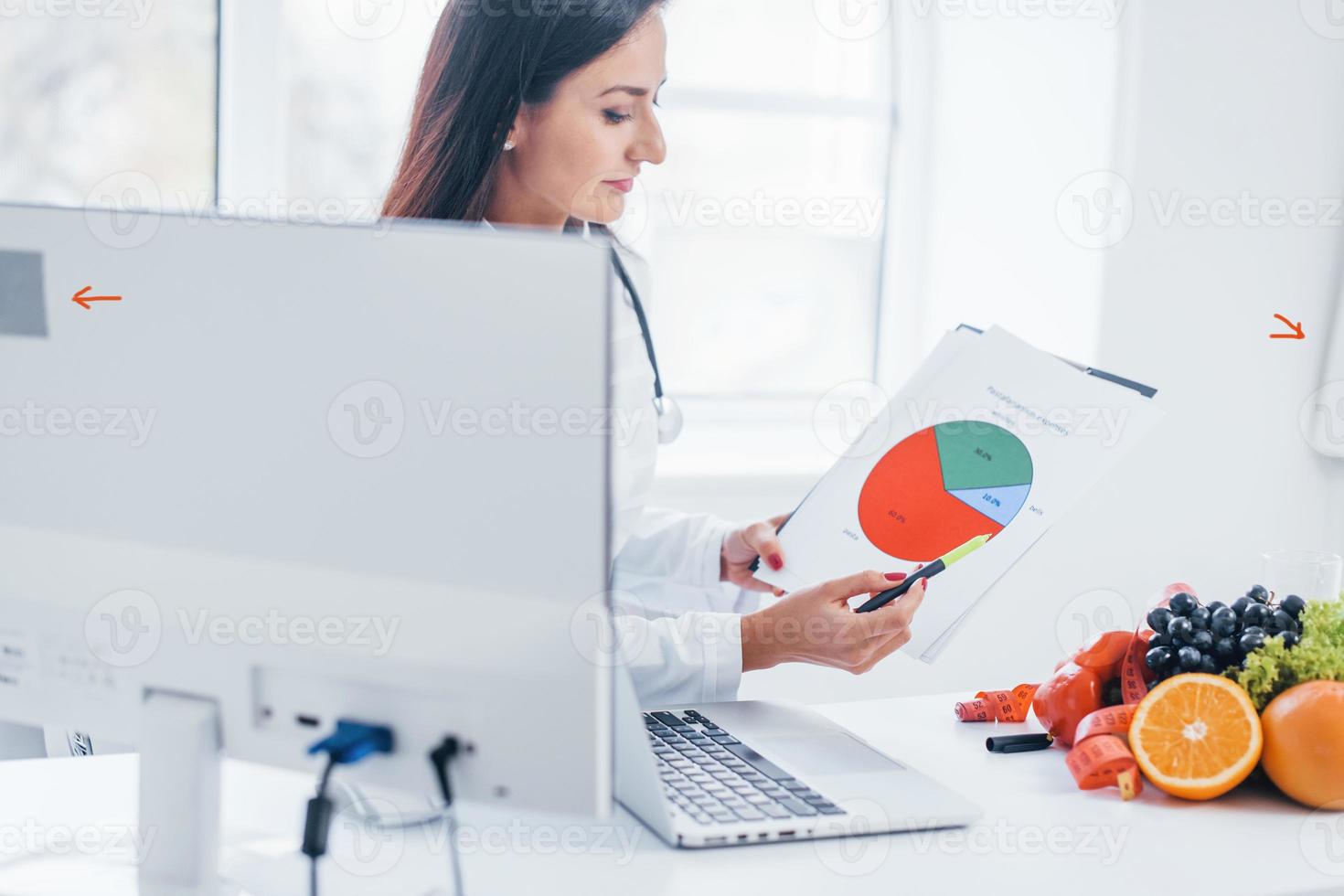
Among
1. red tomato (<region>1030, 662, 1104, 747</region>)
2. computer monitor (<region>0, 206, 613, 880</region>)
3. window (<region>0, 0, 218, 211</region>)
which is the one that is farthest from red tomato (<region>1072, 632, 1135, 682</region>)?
window (<region>0, 0, 218, 211</region>)

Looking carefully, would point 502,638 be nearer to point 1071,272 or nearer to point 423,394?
point 423,394

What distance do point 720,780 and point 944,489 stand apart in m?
0.42

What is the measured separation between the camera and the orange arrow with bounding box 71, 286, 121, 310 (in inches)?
29.3

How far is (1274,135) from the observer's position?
7.68 feet

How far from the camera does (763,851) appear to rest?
0.88 m

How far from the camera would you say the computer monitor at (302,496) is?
0.66 meters

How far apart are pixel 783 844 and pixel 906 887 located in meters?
0.10

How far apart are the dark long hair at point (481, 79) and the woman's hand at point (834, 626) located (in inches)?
23.8

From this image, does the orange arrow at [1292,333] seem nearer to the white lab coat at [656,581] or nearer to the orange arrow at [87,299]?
the white lab coat at [656,581]

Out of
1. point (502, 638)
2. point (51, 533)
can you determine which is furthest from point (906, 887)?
point (51, 533)

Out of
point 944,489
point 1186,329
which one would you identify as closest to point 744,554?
point 944,489

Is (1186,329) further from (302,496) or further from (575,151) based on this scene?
(302,496)

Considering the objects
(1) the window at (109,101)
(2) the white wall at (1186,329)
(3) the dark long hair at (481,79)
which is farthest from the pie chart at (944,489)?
(1) the window at (109,101)

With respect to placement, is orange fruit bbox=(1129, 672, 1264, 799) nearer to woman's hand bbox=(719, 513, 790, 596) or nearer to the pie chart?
the pie chart
